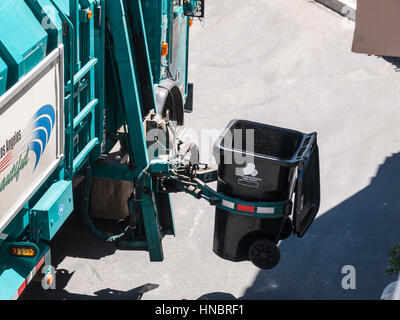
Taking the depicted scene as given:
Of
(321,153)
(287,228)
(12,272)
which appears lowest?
(321,153)

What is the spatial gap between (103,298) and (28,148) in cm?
240

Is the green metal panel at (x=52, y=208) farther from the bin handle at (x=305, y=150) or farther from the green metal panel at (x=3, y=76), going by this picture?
the bin handle at (x=305, y=150)

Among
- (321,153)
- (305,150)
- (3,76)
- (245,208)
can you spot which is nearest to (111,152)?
(245,208)

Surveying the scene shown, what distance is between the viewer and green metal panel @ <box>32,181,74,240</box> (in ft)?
16.7

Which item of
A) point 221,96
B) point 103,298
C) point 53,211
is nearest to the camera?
point 53,211

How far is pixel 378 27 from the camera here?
499 centimetres

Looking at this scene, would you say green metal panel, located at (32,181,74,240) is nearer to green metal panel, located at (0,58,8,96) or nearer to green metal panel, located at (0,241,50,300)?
green metal panel, located at (0,241,50,300)

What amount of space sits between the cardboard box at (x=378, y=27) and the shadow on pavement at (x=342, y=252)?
270 cm

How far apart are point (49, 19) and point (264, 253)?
267cm

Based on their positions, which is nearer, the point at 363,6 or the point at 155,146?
the point at 363,6

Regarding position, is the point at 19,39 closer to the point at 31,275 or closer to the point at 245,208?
the point at 31,275

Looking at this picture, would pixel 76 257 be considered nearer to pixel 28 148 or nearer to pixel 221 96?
pixel 28 148

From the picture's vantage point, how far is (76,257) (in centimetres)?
726

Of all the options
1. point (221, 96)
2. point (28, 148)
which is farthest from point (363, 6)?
point (221, 96)
